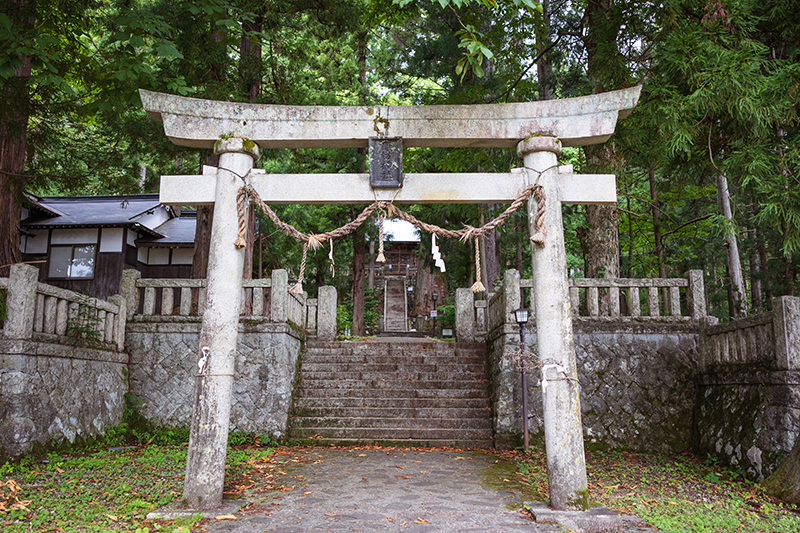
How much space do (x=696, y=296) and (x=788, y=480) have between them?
4.02 m

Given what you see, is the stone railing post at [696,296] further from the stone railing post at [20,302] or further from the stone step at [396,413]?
the stone railing post at [20,302]

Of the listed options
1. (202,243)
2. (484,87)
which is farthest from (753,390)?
(202,243)

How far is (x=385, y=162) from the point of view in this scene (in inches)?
215

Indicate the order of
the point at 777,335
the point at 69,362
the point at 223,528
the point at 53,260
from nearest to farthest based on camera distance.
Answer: the point at 223,528 → the point at 777,335 → the point at 69,362 → the point at 53,260

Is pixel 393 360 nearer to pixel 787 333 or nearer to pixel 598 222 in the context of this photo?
pixel 598 222

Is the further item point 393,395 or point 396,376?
point 396,376

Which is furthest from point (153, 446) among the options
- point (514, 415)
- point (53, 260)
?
point (53, 260)

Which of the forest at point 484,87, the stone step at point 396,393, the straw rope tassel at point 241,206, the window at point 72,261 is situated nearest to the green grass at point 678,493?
the stone step at point 396,393

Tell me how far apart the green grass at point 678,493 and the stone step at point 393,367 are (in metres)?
2.93

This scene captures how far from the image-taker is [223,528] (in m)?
4.55

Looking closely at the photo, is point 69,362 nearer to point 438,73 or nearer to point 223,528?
point 223,528

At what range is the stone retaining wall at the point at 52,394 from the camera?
6621 mm

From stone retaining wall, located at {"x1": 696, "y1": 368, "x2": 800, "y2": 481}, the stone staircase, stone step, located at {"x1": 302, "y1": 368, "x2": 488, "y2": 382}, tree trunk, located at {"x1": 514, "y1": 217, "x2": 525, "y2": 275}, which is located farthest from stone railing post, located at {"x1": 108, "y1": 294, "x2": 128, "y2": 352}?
tree trunk, located at {"x1": 514, "y1": 217, "x2": 525, "y2": 275}

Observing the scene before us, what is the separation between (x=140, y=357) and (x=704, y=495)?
935 cm
